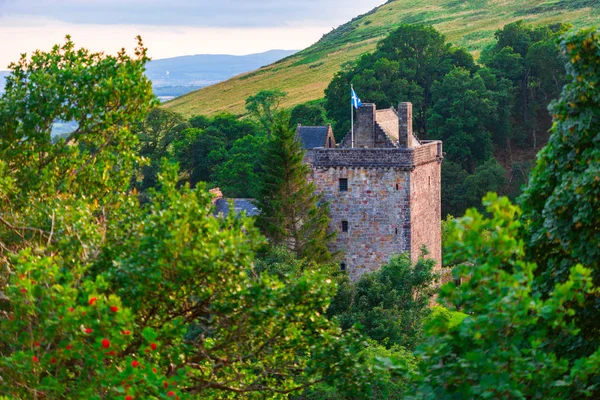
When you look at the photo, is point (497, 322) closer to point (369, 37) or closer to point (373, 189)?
point (373, 189)

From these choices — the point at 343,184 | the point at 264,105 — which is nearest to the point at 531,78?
the point at 264,105

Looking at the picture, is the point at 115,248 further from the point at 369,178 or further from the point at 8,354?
the point at 369,178

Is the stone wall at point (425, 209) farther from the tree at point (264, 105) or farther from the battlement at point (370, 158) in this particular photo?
the tree at point (264, 105)

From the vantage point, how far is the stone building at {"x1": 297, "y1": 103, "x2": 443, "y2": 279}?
5828 centimetres

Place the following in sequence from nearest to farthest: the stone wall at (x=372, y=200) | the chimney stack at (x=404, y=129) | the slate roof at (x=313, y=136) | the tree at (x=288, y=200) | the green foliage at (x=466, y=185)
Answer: the tree at (x=288, y=200) < the stone wall at (x=372, y=200) < the chimney stack at (x=404, y=129) < the slate roof at (x=313, y=136) < the green foliage at (x=466, y=185)

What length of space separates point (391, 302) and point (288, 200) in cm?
1188

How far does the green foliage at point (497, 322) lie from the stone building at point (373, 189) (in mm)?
44337

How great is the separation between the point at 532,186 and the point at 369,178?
40997 mm

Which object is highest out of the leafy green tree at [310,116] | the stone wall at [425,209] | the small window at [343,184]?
the leafy green tree at [310,116]

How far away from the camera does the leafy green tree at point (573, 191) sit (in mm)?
16094

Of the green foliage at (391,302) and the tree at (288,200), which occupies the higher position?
the tree at (288,200)

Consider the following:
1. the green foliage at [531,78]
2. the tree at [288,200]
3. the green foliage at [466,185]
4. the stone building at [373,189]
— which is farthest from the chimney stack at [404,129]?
the green foliage at [531,78]

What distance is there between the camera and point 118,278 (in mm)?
16297

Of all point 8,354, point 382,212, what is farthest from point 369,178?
point 8,354
